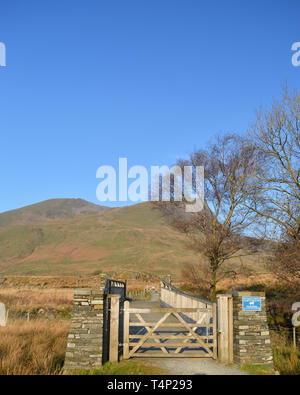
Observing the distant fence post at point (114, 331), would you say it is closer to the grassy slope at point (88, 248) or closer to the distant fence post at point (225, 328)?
the distant fence post at point (225, 328)

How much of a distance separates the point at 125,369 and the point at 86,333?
4.32 feet

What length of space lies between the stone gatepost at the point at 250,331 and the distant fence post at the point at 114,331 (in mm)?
3204

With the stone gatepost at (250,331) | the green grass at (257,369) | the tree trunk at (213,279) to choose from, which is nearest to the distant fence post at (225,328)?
the stone gatepost at (250,331)

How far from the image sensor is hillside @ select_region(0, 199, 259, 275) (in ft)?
283

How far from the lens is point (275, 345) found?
11672mm

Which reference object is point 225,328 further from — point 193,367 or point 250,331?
point 193,367

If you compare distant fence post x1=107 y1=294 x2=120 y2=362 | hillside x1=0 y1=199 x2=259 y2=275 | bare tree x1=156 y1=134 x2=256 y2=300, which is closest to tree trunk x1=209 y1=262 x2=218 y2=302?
bare tree x1=156 y1=134 x2=256 y2=300

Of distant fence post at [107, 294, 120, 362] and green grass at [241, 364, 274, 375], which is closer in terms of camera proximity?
green grass at [241, 364, 274, 375]

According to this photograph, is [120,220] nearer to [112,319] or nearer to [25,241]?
[25,241]

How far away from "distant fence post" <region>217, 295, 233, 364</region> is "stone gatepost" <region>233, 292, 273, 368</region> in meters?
0.12

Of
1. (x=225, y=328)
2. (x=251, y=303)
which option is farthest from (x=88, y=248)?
(x=251, y=303)

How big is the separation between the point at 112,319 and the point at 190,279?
1599 centimetres

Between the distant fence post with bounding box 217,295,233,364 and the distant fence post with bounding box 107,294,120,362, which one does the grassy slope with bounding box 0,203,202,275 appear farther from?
the distant fence post with bounding box 107,294,120,362

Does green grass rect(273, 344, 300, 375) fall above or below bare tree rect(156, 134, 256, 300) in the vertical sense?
below
